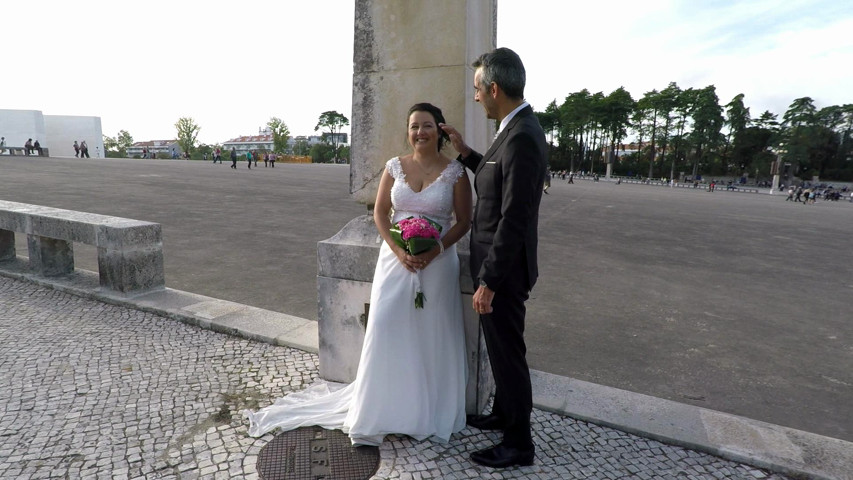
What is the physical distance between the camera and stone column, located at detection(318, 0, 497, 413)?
3047mm

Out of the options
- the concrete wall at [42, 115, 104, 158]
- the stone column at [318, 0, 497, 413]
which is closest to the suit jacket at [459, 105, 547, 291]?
the stone column at [318, 0, 497, 413]

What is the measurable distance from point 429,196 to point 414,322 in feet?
2.54

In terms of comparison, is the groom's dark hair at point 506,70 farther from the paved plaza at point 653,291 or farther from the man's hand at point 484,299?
the paved plaza at point 653,291

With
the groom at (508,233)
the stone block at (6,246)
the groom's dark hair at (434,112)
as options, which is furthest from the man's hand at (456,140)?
the stone block at (6,246)

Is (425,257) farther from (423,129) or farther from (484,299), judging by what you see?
(423,129)

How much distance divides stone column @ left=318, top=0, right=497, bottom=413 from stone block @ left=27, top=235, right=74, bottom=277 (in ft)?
15.1

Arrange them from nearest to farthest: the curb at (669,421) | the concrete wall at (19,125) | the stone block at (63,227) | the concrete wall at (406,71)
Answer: the curb at (669,421), the concrete wall at (406,71), the stone block at (63,227), the concrete wall at (19,125)

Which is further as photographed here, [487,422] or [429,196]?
[487,422]

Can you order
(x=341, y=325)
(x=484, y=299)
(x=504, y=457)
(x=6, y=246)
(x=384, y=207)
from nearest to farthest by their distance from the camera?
(x=484, y=299), (x=504, y=457), (x=384, y=207), (x=341, y=325), (x=6, y=246)

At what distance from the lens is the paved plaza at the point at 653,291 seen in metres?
4.03

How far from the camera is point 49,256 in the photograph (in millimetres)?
5910

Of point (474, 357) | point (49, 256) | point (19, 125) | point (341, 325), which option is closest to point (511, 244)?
point (474, 357)

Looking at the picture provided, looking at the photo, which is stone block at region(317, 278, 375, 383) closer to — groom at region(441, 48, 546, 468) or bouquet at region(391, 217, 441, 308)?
bouquet at region(391, 217, 441, 308)

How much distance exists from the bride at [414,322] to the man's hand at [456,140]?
0.05 meters
